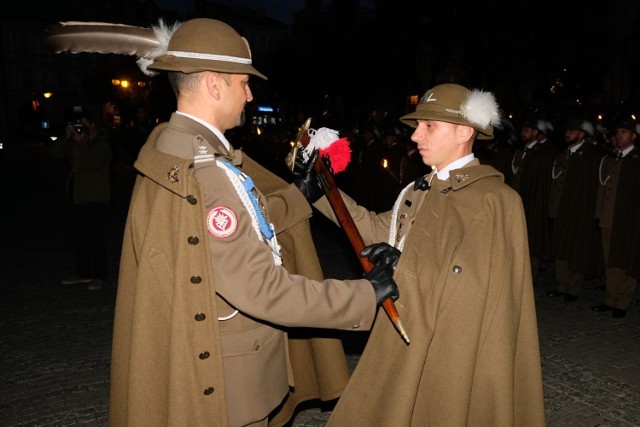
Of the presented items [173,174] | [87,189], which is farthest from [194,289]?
[87,189]

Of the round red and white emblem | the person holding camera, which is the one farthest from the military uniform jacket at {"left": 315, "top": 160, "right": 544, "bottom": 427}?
the person holding camera

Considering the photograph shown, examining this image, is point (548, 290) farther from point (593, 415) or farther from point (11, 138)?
point (11, 138)

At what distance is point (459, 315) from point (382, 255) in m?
0.48

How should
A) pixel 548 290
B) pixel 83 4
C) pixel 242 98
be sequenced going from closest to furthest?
pixel 242 98 < pixel 548 290 < pixel 83 4

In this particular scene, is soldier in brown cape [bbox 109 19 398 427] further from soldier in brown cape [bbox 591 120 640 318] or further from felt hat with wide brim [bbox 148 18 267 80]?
soldier in brown cape [bbox 591 120 640 318]

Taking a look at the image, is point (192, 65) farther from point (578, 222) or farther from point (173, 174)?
point (578, 222)

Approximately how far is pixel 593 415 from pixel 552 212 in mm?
4576

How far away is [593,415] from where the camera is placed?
14.6 ft

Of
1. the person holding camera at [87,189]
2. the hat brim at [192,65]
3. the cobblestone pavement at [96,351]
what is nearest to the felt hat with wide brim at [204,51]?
the hat brim at [192,65]

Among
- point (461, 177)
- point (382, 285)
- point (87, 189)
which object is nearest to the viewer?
point (382, 285)

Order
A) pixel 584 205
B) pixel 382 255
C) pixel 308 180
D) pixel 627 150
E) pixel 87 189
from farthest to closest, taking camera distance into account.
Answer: pixel 584 205 → pixel 87 189 → pixel 627 150 → pixel 308 180 → pixel 382 255

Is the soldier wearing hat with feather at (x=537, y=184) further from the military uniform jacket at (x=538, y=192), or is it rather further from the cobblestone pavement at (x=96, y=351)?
the cobblestone pavement at (x=96, y=351)

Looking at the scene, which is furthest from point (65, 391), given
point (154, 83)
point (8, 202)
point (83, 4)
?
point (83, 4)

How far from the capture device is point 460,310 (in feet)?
9.08
